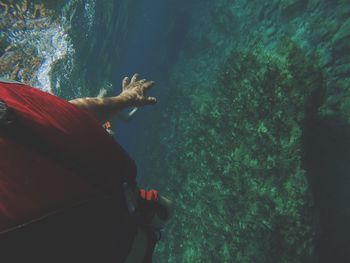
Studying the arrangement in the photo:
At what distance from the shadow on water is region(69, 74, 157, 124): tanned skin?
193 inches

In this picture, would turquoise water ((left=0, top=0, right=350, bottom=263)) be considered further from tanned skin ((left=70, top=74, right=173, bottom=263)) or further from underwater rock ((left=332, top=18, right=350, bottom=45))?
tanned skin ((left=70, top=74, right=173, bottom=263))

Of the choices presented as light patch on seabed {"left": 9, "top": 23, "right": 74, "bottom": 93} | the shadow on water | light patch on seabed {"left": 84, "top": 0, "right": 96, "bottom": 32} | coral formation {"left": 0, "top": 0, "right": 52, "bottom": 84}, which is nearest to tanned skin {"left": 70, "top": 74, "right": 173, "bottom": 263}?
the shadow on water

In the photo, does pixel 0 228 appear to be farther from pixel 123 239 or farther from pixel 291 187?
pixel 291 187

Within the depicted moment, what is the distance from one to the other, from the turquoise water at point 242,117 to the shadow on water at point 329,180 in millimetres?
22

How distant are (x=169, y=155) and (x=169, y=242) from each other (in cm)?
268

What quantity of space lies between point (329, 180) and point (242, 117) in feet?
7.60

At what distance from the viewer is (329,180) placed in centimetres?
752

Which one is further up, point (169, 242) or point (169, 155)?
point (169, 155)

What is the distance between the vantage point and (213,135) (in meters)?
9.27

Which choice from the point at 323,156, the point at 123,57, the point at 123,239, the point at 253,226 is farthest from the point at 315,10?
the point at 123,57

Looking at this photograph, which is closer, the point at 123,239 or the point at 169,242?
the point at 123,239

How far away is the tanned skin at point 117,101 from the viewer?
2.69 meters

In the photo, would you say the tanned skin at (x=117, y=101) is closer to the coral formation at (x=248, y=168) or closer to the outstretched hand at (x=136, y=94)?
the outstretched hand at (x=136, y=94)

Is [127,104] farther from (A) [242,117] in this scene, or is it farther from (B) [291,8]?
(B) [291,8]
